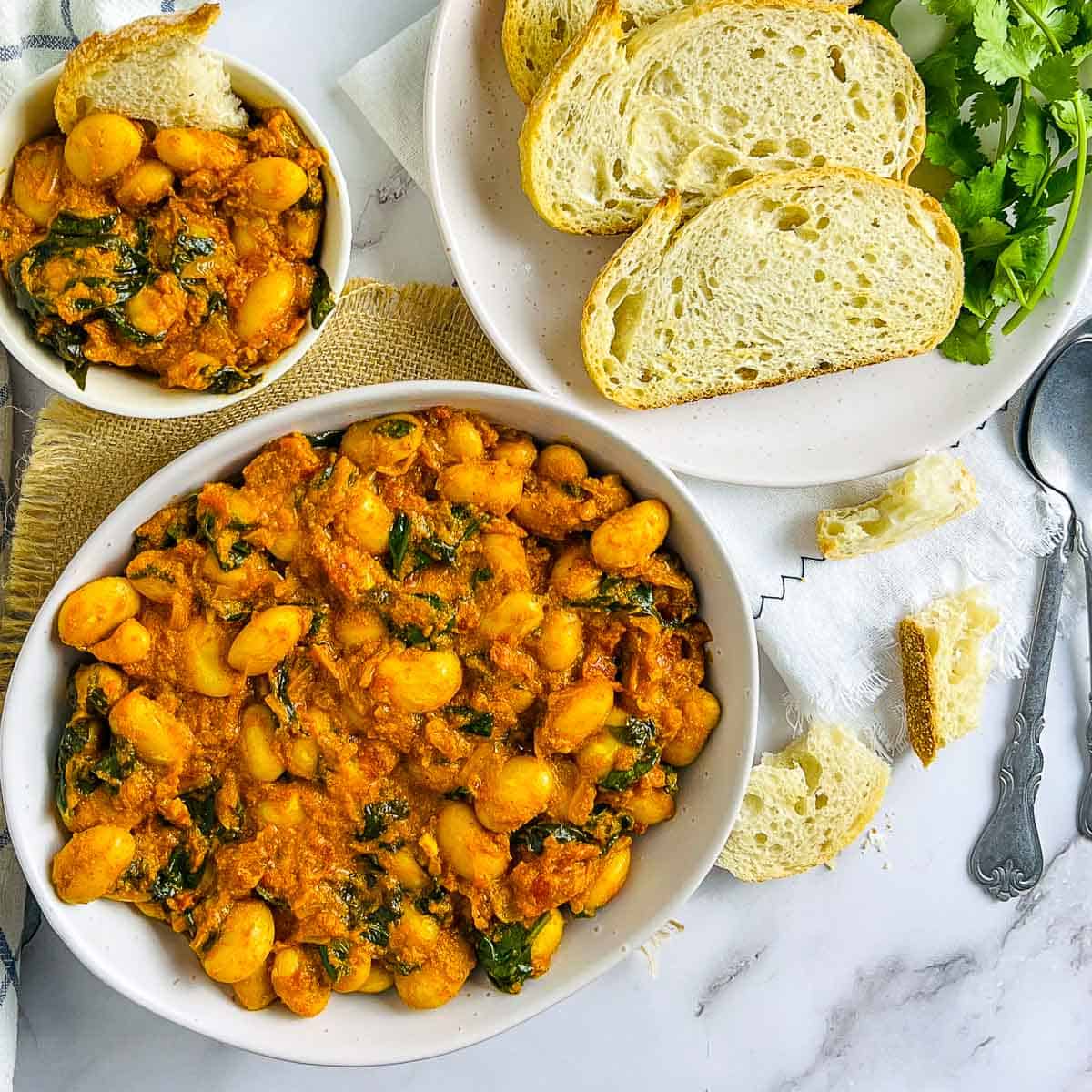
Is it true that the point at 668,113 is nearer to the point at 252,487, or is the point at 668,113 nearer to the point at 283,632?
the point at 252,487

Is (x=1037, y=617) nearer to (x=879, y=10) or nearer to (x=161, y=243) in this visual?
(x=879, y=10)

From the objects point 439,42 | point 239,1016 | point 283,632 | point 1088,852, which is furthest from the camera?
point 1088,852

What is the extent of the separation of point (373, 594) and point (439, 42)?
Result: 1123mm

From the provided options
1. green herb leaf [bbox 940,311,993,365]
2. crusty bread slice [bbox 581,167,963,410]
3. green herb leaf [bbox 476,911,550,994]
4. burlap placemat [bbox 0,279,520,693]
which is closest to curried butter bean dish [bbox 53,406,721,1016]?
green herb leaf [bbox 476,911,550,994]

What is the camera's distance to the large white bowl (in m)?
2.08

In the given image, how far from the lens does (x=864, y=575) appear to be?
269cm

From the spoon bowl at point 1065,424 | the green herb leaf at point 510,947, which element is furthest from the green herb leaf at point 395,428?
the spoon bowl at point 1065,424

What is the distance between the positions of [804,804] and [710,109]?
1.51 meters

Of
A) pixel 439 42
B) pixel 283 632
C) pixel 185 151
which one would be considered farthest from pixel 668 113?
pixel 283 632

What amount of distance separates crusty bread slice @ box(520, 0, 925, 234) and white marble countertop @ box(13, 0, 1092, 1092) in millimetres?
383

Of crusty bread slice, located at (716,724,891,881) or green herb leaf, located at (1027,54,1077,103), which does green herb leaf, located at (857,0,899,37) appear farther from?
crusty bread slice, located at (716,724,891,881)

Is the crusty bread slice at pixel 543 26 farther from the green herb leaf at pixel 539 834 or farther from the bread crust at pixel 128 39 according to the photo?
the green herb leaf at pixel 539 834

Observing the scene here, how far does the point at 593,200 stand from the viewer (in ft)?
8.07

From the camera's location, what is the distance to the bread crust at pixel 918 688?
261 centimetres
